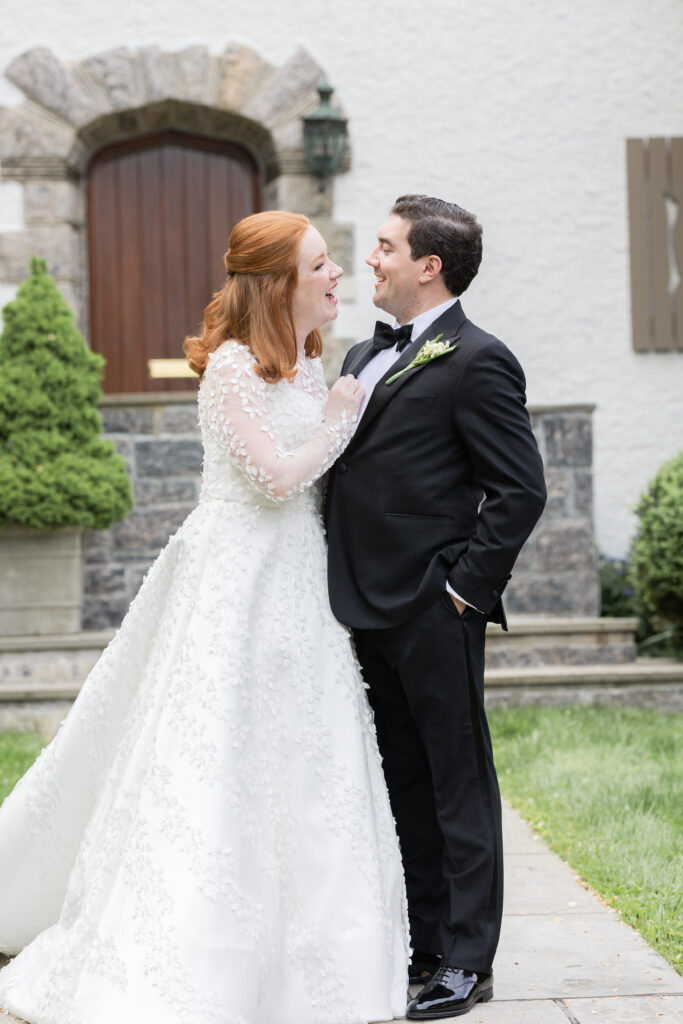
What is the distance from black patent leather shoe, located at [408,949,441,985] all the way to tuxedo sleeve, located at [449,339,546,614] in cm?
100

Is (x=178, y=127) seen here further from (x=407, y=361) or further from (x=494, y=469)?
(x=494, y=469)

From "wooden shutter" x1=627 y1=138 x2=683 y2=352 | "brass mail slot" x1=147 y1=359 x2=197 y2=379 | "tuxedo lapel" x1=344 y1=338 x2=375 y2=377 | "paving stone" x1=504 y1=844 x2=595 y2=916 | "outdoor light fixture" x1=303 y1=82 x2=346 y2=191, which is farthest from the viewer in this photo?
"brass mail slot" x1=147 y1=359 x2=197 y2=379

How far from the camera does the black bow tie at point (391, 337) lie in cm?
335

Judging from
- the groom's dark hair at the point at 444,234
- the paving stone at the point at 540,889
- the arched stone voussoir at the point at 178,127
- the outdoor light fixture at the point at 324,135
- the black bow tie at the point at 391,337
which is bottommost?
the paving stone at the point at 540,889

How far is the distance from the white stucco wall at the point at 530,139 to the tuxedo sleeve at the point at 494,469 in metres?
5.48

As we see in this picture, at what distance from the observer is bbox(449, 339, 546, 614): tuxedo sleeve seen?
305 cm

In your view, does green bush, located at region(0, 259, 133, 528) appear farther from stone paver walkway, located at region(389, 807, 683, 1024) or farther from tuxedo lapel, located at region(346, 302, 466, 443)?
tuxedo lapel, located at region(346, 302, 466, 443)

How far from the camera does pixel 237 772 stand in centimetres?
297

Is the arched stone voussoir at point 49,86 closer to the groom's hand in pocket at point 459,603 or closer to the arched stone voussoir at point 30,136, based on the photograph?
the arched stone voussoir at point 30,136

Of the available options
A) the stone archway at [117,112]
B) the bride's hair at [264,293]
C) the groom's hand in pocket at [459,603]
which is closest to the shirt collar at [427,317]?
the bride's hair at [264,293]

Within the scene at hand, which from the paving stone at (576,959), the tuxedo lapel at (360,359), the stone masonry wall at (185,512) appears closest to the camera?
the paving stone at (576,959)

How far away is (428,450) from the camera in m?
3.16

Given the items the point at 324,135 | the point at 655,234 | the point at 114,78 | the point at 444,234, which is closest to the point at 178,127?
the point at 114,78

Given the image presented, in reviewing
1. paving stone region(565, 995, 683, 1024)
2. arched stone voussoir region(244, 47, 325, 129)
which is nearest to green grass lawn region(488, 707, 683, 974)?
paving stone region(565, 995, 683, 1024)
